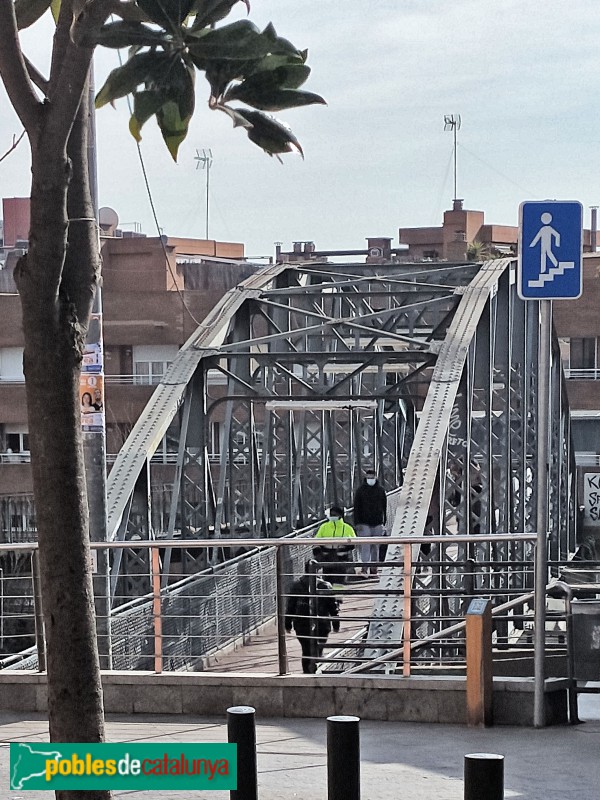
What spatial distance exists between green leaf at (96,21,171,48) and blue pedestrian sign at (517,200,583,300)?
3.86m

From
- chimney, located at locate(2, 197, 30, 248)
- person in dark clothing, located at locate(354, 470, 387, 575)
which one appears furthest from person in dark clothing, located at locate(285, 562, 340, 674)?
chimney, located at locate(2, 197, 30, 248)

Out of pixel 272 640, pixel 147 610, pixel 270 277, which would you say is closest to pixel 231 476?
pixel 270 277

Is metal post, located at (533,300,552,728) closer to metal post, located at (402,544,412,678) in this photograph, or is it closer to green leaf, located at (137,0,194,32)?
metal post, located at (402,544,412,678)

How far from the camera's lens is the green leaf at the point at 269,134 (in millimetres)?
5219

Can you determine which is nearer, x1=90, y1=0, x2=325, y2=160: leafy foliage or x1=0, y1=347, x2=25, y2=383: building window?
x1=90, y1=0, x2=325, y2=160: leafy foliage

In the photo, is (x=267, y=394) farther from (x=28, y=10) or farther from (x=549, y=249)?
(x=28, y=10)

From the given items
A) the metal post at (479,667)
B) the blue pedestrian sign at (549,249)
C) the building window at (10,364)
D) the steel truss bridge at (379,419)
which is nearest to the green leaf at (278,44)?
the blue pedestrian sign at (549,249)

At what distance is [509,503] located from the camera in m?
22.9

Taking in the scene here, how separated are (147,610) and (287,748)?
20.1ft

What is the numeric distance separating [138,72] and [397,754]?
179 inches

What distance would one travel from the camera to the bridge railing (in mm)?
9570

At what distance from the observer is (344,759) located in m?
5.73

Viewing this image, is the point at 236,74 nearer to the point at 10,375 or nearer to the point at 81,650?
the point at 81,650

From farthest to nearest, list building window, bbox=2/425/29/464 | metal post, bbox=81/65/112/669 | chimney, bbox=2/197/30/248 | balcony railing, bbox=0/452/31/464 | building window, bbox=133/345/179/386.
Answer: chimney, bbox=2/197/30/248
building window, bbox=133/345/179/386
building window, bbox=2/425/29/464
balcony railing, bbox=0/452/31/464
metal post, bbox=81/65/112/669
